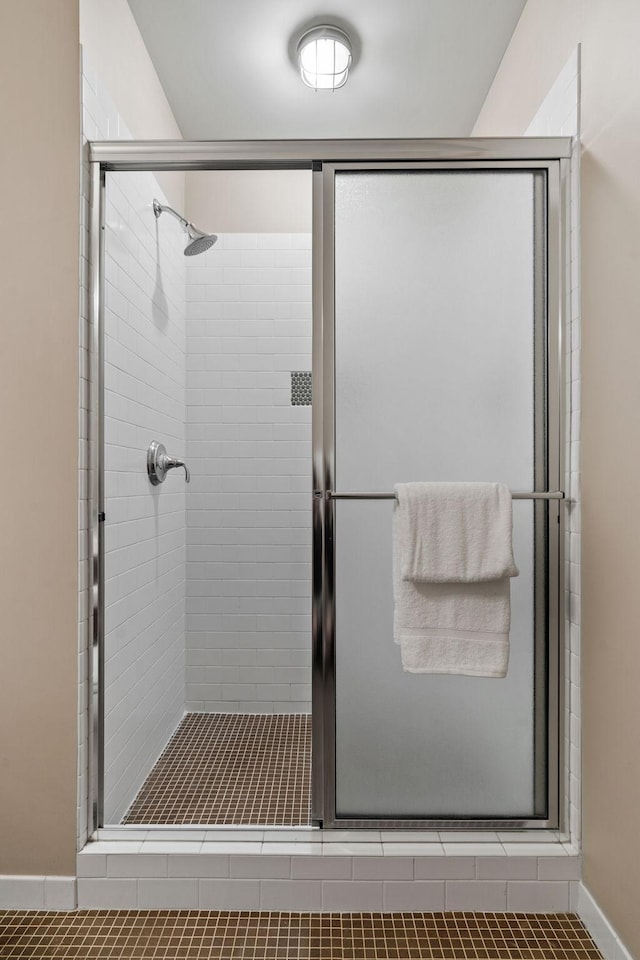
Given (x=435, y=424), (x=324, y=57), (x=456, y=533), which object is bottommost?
(x=456, y=533)

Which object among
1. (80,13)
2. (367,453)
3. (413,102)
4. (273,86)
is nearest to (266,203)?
(273,86)

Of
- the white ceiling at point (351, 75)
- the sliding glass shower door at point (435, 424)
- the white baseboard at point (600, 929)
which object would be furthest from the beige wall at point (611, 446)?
the white ceiling at point (351, 75)

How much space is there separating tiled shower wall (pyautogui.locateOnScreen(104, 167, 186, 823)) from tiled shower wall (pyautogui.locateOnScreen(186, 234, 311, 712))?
104 millimetres

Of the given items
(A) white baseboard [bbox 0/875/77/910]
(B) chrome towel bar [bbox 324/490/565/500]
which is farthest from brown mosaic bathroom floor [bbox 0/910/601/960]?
(B) chrome towel bar [bbox 324/490/565/500]

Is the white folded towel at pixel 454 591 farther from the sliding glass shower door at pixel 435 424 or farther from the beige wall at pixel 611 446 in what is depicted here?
the beige wall at pixel 611 446

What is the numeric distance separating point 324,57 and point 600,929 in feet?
8.97

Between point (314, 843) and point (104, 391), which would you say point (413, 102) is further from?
point (314, 843)

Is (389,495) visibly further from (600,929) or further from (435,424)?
(600,929)

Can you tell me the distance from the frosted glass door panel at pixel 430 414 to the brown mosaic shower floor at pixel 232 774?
409 mm

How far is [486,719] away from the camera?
1718 millimetres

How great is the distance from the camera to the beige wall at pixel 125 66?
1.75 metres

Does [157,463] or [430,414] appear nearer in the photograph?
[430,414]

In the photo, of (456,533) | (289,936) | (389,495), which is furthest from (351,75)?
(289,936)

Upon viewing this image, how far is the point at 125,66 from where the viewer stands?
202 centimetres
